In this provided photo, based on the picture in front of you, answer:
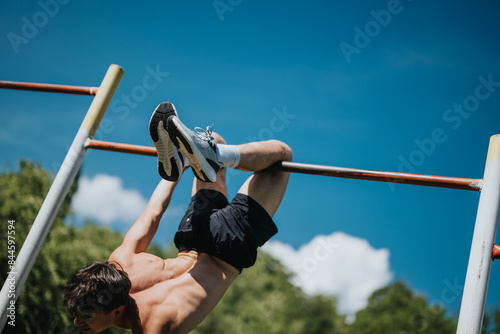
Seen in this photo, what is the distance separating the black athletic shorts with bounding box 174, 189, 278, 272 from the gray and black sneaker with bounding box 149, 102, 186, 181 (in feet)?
0.93

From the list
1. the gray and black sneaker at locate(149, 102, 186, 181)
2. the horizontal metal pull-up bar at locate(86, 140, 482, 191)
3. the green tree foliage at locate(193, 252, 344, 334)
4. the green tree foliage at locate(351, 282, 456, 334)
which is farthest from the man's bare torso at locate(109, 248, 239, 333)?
the green tree foliage at locate(351, 282, 456, 334)

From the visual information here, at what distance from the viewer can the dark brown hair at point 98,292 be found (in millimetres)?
2070

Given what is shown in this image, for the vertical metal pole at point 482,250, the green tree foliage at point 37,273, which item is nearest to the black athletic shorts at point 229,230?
the vertical metal pole at point 482,250

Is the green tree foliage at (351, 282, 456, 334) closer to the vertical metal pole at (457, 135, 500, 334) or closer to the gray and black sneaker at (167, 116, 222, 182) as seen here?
the vertical metal pole at (457, 135, 500, 334)

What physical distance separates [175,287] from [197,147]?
2.17 ft

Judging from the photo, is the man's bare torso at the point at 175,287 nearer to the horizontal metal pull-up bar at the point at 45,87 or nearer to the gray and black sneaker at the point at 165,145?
the gray and black sneaker at the point at 165,145

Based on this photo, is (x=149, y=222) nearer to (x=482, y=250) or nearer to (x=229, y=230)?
(x=229, y=230)

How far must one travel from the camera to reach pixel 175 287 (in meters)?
2.17

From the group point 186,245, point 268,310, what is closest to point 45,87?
point 186,245

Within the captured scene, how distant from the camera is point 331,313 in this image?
24.2 meters

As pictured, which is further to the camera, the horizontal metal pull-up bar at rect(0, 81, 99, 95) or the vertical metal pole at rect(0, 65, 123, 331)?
the horizontal metal pull-up bar at rect(0, 81, 99, 95)

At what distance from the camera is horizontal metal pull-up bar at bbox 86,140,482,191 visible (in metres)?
2.15

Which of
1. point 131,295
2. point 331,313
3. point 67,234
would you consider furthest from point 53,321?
point 331,313

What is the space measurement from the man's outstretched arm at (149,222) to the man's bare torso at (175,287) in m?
0.07
